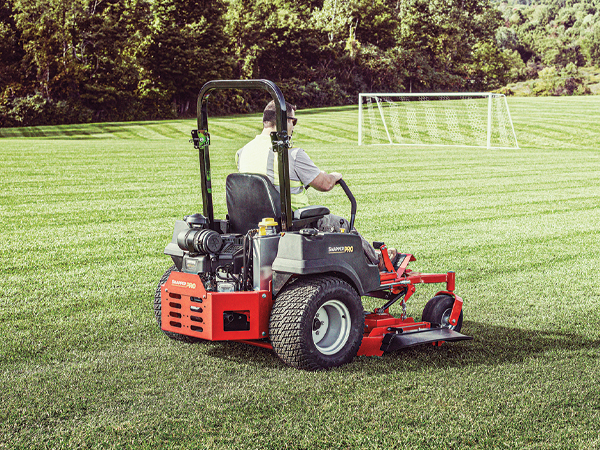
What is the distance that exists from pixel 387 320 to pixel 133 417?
6.71ft

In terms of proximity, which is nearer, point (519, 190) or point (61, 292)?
point (61, 292)

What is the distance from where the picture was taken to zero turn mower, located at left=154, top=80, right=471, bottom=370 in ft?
15.0

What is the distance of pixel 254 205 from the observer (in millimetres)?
4898

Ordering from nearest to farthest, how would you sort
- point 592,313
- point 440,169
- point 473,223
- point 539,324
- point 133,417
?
point 133,417, point 539,324, point 592,313, point 473,223, point 440,169

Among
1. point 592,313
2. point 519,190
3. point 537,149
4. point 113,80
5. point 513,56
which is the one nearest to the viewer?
point 592,313

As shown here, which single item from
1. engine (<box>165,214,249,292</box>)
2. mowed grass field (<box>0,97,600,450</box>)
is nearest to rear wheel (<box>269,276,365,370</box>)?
mowed grass field (<box>0,97,600,450</box>)

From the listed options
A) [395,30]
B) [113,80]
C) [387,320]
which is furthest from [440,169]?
[395,30]

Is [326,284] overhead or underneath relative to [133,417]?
overhead

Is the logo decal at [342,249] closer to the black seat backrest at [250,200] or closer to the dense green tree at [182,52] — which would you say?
the black seat backrest at [250,200]

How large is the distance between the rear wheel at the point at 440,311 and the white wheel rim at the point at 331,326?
3.29 ft

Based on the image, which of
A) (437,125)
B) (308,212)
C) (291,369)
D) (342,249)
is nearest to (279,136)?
(308,212)

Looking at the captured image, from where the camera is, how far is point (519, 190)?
592 inches

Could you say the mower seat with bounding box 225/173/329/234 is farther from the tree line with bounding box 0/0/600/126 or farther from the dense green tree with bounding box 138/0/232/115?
the dense green tree with bounding box 138/0/232/115

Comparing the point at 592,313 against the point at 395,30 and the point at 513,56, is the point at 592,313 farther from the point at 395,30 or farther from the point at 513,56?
the point at 513,56
